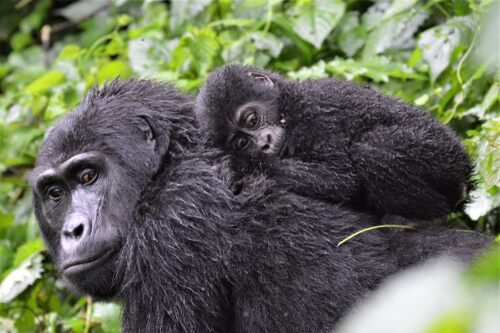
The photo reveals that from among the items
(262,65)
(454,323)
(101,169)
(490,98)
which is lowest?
(262,65)

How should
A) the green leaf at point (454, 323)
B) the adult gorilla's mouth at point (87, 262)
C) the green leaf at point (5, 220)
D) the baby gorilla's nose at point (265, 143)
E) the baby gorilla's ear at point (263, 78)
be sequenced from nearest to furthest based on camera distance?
the green leaf at point (454, 323) → the adult gorilla's mouth at point (87, 262) → the baby gorilla's nose at point (265, 143) → the baby gorilla's ear at point (263, 78) → the green leaf at point (5, 220)

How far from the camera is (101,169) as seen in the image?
9.04 feet

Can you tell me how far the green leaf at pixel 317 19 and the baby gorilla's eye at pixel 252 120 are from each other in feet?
5.61

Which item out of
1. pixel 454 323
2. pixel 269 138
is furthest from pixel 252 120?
pixel 454 323

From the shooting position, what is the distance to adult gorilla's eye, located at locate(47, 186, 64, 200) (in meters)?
2.86

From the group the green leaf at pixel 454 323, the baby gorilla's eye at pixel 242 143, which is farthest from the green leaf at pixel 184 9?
the green leaf at pixel 454 323

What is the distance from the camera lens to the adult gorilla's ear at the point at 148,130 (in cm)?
283

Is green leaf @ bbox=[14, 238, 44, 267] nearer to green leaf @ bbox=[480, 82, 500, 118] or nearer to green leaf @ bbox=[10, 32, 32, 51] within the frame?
green leaf @ bbox=[480, 82, 500, 118]

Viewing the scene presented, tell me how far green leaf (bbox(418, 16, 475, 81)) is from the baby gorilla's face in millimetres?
1582

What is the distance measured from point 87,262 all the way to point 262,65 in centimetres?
263

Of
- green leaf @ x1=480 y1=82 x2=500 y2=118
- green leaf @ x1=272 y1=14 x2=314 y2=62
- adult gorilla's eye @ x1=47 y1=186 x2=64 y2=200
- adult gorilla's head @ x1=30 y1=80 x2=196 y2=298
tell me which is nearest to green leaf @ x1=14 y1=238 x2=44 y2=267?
adult gorilla's head @ x1=30 y1=80 x2=196 y2=298

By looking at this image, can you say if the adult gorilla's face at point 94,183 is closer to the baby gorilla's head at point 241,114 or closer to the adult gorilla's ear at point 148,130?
the adult gorilla's ear at point 148,130

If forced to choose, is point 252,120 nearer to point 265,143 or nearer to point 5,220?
point 265,143

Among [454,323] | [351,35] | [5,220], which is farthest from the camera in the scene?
[351,35]
